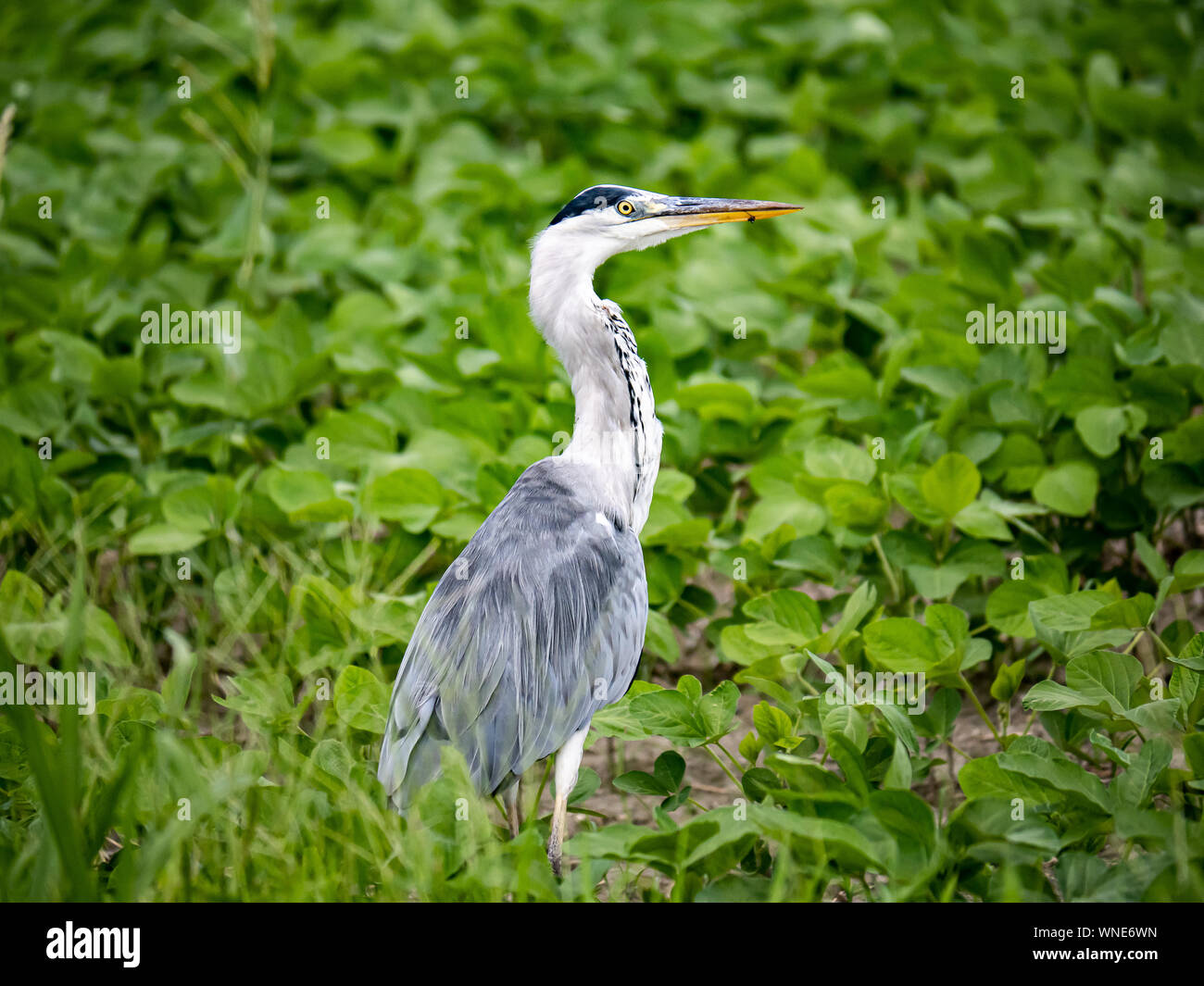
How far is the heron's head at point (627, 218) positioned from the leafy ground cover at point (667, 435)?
84cm

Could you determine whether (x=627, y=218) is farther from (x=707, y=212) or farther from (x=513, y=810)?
(x=513, y=810)

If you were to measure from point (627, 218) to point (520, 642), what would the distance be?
4.80 feet

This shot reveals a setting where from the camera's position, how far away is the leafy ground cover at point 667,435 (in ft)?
9.39

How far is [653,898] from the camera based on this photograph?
286cm

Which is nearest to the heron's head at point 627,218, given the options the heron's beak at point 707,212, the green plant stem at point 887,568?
the heron's beak at point 707,212

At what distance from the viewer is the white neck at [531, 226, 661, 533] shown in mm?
3572

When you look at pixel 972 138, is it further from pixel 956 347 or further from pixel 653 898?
pixel 653 898

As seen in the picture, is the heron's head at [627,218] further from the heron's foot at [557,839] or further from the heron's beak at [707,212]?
the heron's foot at [557,839]

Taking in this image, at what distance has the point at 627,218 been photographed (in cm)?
373

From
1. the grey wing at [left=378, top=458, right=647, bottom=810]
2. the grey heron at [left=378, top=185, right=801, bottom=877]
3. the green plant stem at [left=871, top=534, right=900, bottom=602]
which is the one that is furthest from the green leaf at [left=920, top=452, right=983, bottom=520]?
the grey wing at [left=378, top=458, right=647, bottom=810]

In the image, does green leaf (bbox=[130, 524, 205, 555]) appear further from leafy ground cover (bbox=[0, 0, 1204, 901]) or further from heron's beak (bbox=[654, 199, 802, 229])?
heron's beak (bbox=[654, 199, 802, 229])
